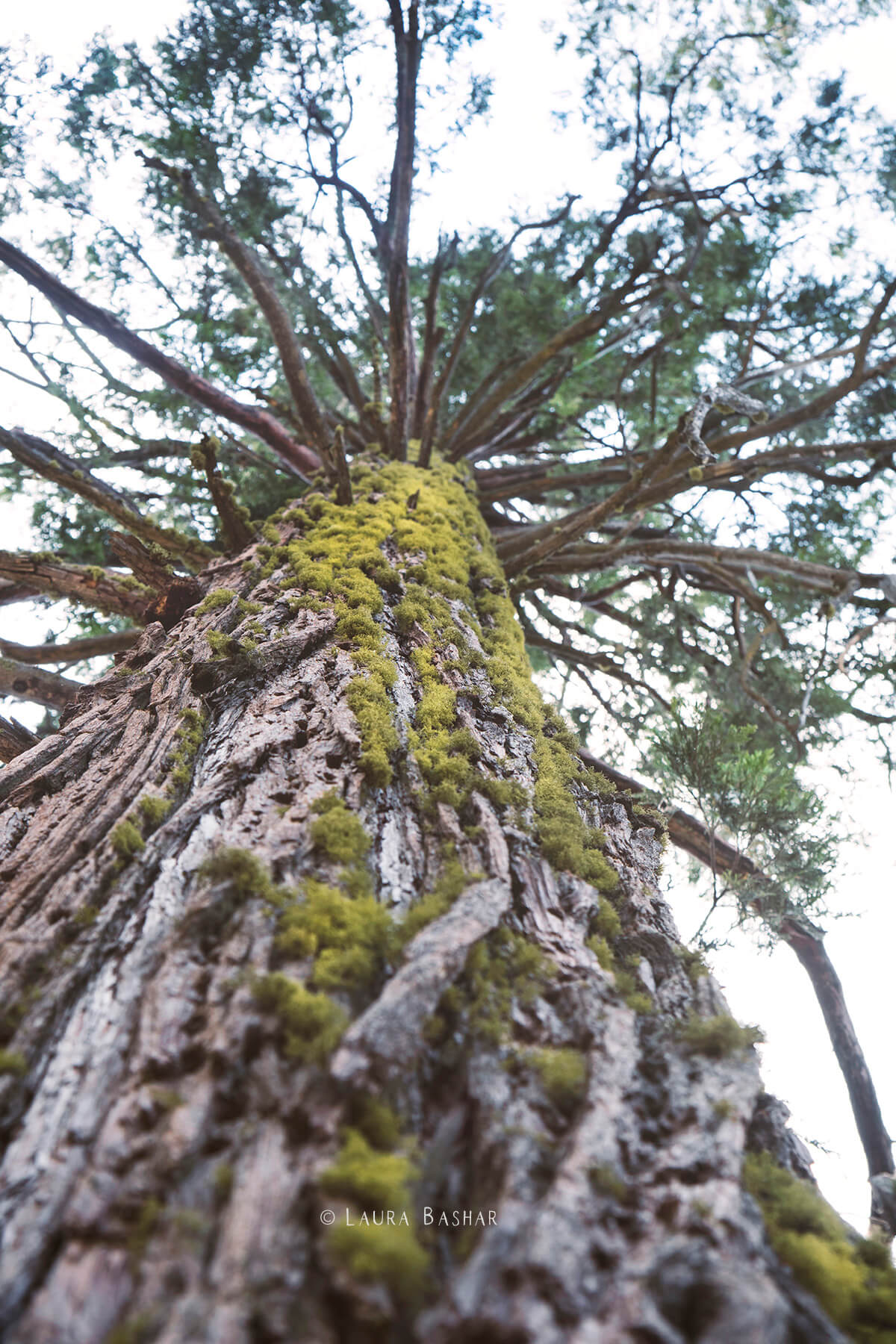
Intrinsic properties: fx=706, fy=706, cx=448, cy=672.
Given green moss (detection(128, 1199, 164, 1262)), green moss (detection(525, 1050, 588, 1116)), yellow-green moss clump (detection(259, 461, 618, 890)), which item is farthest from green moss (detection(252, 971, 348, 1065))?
yellow-green moss clump (detection(259, 461, 618, 890))

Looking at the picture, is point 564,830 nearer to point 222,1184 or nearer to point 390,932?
point 390,932

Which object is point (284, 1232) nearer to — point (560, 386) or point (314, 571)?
point (314, 571)

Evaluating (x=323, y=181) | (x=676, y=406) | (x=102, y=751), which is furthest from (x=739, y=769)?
(x=323, y=181)

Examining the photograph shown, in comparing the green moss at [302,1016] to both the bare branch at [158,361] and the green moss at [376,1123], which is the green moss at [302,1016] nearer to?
the green moss at [376,1123]

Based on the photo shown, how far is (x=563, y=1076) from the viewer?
1353 mm

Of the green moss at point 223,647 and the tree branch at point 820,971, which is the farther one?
the tree branch at point 820,971

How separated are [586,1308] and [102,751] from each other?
2.12 metres

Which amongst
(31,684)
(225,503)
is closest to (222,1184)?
(225,503)

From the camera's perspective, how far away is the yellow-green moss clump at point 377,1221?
0.98 m

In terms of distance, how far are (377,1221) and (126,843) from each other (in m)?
1.10

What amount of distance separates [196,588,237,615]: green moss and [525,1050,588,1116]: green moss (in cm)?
227

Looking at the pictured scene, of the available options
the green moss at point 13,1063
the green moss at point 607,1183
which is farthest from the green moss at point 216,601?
the green moss at point 607,1183

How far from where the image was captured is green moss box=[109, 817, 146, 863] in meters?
1.80

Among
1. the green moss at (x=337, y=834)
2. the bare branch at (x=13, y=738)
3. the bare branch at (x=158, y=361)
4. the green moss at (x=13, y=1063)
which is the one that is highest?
the bare branch at (x=158, y=361)
